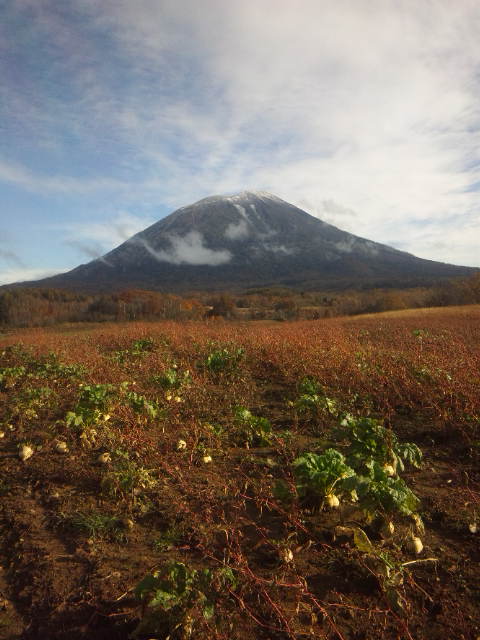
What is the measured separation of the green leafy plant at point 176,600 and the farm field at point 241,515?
1 centimetres

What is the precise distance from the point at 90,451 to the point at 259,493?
235 cm

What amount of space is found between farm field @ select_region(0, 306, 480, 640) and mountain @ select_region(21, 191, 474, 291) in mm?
108902

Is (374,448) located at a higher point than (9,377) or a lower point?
lower

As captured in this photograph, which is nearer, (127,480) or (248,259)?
(127,480)

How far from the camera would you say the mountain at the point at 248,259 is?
134 metres

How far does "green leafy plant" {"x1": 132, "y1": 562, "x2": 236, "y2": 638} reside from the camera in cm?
239

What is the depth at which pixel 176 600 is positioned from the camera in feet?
7.89

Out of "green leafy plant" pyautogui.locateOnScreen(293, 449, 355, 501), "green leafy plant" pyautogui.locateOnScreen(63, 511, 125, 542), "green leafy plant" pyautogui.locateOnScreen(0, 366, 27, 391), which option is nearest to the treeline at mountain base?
"green leafy plant" pyautogui.locateOnScreen(0, 366, 27, 391)

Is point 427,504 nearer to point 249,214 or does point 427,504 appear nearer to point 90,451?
point 90,451

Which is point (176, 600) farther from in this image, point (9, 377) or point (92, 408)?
point (9, 377)

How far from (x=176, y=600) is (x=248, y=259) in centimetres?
16576

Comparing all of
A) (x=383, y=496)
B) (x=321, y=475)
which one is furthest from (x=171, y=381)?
(x=383, y=496)

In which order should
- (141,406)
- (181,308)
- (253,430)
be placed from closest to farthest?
(253,430) < (141,406) < (181,308)

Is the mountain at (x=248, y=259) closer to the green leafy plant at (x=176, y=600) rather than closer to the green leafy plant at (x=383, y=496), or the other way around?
the green leafy plant at (x=383, y=496)
